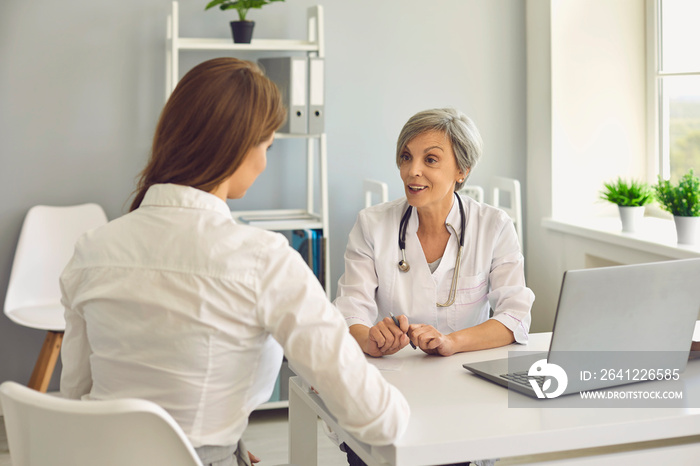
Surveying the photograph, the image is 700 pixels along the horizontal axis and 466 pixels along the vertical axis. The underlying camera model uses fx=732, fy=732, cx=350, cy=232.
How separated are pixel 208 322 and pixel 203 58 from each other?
2.40 m

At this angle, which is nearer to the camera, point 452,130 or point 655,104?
point 452,130

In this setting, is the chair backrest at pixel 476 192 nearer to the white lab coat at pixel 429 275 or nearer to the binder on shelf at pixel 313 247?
the binder on shelf at pixel 313 247

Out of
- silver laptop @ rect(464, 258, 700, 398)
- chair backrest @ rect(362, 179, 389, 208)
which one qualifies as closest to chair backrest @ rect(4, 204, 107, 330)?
chair backrest @ rect(362, 179, 389, 208)

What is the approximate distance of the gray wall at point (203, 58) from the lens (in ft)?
10.1

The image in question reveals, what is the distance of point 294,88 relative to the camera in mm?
2932

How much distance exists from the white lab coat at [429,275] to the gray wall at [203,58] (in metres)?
1.49

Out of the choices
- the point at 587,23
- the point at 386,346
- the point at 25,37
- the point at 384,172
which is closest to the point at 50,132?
the point at 25,37

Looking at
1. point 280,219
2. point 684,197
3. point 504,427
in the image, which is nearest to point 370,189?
point 280,219

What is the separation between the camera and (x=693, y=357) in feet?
5.01

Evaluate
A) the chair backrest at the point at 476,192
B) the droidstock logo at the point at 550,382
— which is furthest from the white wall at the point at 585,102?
the droidstock logo at the point at 550,382

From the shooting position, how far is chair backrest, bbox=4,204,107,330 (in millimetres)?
3013

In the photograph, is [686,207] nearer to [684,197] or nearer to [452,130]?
[684,197]

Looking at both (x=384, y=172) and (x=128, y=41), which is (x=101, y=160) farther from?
(x=384, y=172)

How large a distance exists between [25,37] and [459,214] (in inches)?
82.8
